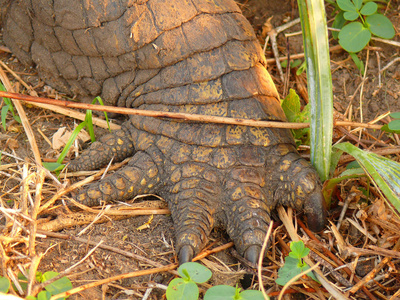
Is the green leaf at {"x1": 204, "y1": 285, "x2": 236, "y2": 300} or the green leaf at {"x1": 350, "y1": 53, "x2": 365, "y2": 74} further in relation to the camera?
the green leaf at {"x1": 350, "y1": 53, "x2": 365, "y2": 74}

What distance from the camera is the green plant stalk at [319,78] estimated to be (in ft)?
5.57

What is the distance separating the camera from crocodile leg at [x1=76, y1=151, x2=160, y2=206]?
1823mm

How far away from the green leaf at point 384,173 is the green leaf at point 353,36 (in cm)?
99

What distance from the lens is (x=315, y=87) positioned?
1.77 m

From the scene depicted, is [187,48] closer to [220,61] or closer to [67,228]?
[220,61]

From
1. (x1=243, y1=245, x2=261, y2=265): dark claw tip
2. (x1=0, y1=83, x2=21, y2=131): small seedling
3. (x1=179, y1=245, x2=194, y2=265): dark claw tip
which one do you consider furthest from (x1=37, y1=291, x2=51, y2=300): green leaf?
(x1=0, y1=83, x2=21, y2=131): small seedling

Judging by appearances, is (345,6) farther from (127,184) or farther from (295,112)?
(127,184)

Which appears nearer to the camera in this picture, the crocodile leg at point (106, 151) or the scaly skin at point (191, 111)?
the scaly skin at point (191, 111)

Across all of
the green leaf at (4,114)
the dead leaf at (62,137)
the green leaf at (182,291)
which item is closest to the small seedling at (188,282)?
the green leaf at (182,291)

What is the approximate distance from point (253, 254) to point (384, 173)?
590 mm

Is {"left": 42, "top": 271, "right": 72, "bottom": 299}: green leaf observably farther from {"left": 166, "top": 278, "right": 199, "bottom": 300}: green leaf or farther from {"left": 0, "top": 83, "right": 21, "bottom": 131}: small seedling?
{"left": 0, "top": 83, "right": 21, "bottom": 131}: small seedling

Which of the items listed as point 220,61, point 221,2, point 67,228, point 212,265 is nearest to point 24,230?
point 67,228

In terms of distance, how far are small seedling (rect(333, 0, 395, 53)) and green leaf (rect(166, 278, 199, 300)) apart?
1717 millimetres

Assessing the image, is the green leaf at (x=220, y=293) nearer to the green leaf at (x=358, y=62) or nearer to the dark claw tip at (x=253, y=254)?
the dark claw tip at (x=253, y=254)
